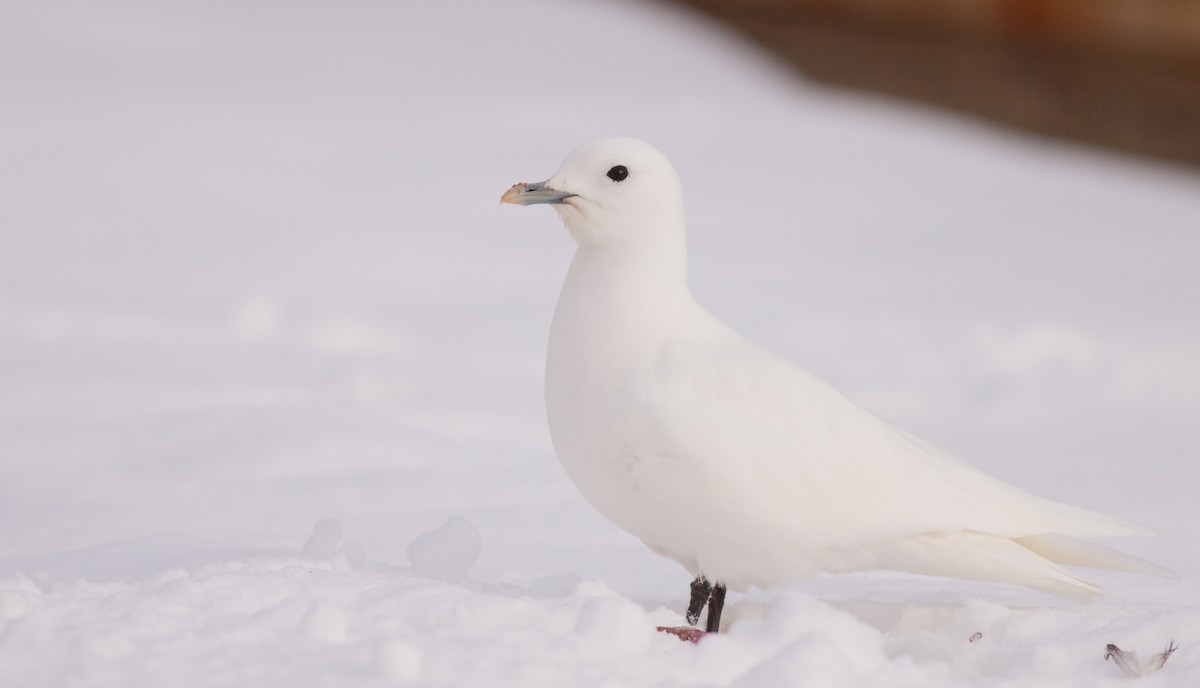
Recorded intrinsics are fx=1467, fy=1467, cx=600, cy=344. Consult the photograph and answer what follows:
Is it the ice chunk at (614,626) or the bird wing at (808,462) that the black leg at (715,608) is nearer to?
the bird wing at (808,462)

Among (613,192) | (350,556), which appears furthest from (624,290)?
(350,556)

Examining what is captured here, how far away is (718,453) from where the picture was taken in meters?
2.28

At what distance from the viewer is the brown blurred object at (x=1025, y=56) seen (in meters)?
7.92

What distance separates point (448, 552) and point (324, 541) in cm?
23

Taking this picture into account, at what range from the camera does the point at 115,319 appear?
187 inches

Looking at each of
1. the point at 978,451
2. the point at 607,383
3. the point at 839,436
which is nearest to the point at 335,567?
the point at 607,383

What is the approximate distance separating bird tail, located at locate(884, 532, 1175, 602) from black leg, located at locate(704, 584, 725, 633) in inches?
10.8

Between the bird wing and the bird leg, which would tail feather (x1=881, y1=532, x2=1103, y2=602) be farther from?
the bird leg

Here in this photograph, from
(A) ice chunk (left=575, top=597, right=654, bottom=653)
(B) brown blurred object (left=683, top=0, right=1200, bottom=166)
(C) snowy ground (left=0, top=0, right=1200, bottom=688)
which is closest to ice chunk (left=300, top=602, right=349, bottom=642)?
(C) snowy ground (left=0, top=0, right=1200, bottom=688)

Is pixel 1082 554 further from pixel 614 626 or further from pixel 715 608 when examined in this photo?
pixel 614 626

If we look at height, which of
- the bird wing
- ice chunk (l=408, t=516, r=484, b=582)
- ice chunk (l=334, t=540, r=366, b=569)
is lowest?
ice chunk (l=334, t=540, r=366, b=569)

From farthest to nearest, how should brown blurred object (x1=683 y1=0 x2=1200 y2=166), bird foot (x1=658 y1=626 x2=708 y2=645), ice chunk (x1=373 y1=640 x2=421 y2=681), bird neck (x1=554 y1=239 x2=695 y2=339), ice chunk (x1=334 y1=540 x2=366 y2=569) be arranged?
brown blurred object (x1=683 y1=0 x2=1200 y2=166)
ice chunk (x1=334 y1=540 x2=366 y2=569)
bird neck (x1=554 y1=239 x2=695 y2=339)
bird foot (x1=658 y1=626 x2=708 y2=645)
ice chunk (x1=373 y1=640 x2=421 y2=681)

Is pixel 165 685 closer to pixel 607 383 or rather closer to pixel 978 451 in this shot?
pixel 607 383

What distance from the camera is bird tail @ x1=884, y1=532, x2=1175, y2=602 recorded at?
2.37 m
